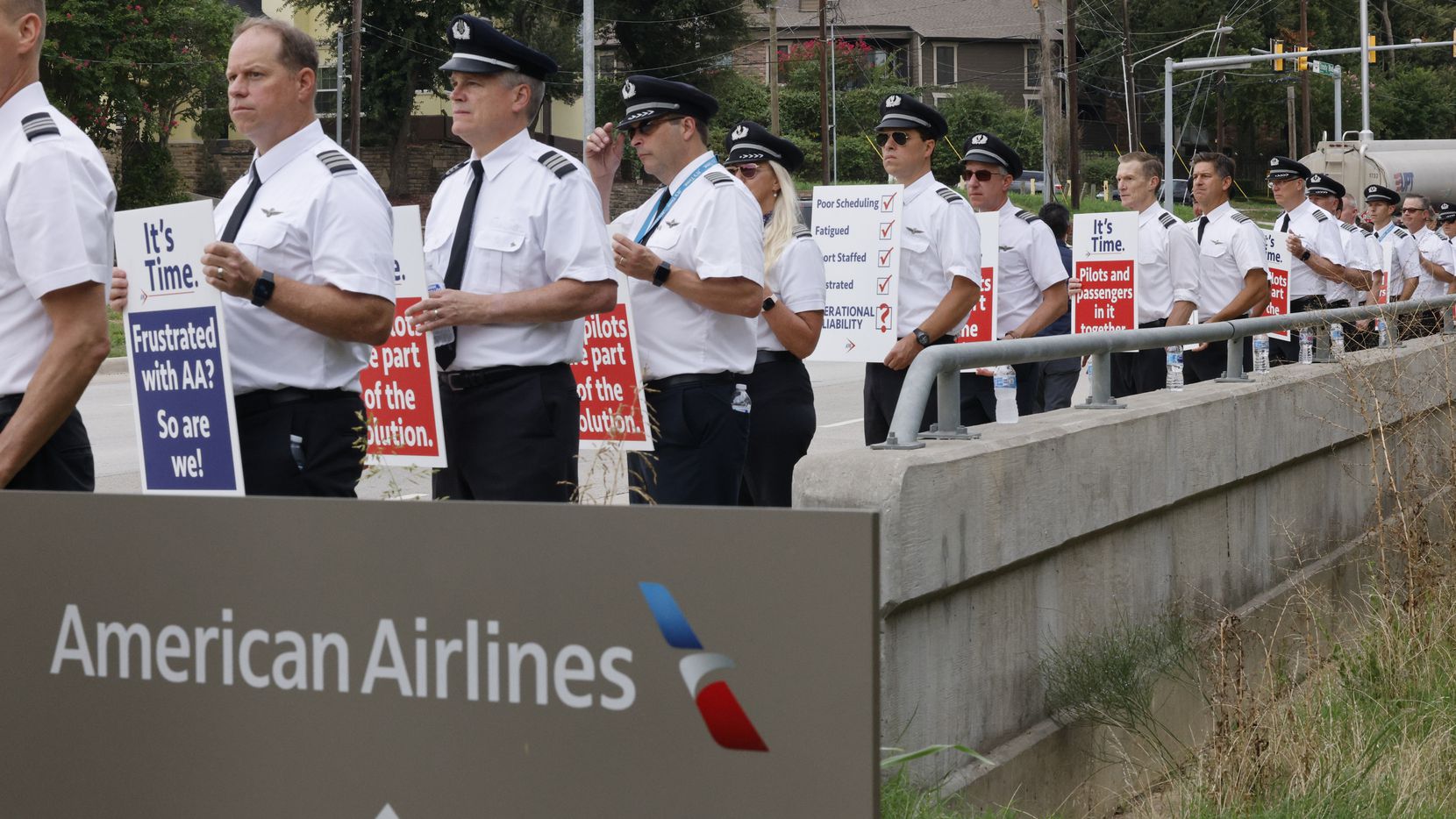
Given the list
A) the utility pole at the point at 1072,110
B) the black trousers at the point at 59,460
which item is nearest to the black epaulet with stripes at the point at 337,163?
the black trousers at the point at 59,460

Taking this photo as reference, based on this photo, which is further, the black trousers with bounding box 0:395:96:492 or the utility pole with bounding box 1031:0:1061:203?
the utility pole with bounding box 1031:0:1061:203

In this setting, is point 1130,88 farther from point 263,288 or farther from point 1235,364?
point 263,288

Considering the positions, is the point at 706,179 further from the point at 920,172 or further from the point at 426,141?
the point at 426,141

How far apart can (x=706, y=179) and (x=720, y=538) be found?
366 cm

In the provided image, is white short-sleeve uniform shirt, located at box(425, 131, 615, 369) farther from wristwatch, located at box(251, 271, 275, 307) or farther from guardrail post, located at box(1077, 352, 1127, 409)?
guardrail post, located at box(1077, 352, 1127, 409)

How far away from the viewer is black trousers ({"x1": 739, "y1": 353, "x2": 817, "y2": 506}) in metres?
6.35

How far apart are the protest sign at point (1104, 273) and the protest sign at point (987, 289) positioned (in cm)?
172

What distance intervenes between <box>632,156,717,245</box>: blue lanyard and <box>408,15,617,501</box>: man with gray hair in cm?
66

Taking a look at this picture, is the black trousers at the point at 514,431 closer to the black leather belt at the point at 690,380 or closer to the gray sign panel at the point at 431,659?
the black leather belt at the point at 690,380

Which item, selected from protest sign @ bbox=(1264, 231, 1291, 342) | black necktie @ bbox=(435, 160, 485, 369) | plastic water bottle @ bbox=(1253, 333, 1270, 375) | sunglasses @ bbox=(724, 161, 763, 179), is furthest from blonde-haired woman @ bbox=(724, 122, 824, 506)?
protest sign @ bbox=(1264, 231, 1291, 342)

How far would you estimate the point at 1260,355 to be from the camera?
8141 millimetres

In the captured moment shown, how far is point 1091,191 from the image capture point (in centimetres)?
7712

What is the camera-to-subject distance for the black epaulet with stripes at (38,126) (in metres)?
3.81

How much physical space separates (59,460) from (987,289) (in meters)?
5.33
